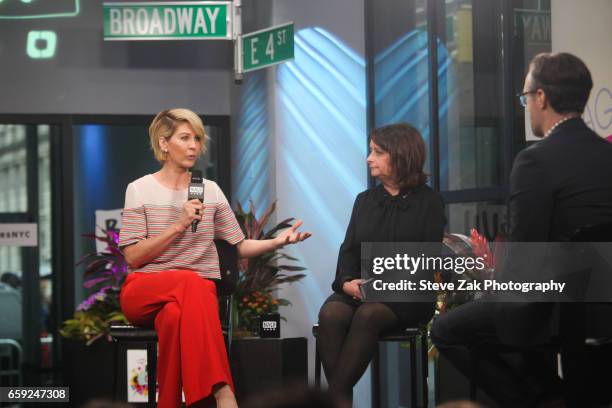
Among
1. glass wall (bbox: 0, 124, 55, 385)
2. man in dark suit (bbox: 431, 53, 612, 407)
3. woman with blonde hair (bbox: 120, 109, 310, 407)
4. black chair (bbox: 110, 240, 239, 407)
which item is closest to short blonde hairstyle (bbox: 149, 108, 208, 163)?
woman with blonde hair (bbox: 120, 109, 310, 407)

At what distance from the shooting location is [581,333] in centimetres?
247

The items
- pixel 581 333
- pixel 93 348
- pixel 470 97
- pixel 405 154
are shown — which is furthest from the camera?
pixel 93 348

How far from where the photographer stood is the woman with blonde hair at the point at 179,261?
352 centimetres

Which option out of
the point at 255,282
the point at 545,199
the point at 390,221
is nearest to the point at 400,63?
the point at 255,282

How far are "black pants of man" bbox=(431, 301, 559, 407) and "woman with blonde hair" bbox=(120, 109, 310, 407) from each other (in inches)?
35.6

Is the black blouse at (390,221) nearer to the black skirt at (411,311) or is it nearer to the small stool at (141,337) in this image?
the black skirt at (411,311)

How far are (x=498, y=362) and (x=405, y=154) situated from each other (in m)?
1.20

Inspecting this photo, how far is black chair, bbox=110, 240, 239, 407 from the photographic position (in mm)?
3625

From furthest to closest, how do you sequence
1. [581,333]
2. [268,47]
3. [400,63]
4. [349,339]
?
1. [268,47]
2. [400,63]
3. [349,339]
4. [581,333]

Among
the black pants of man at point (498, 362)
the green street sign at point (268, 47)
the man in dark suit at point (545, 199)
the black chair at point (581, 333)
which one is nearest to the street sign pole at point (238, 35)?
the green street sign at point (268, 47)

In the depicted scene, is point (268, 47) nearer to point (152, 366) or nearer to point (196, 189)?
point (196, 189)

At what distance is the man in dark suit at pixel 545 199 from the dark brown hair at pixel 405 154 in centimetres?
108

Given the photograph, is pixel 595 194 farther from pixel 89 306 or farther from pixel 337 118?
pixel 89 306

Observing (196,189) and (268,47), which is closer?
(196,189)
